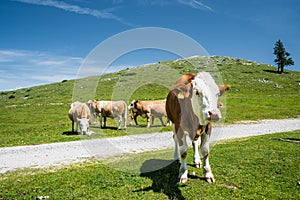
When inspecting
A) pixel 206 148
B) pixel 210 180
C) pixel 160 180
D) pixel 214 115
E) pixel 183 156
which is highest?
pixel 214 115

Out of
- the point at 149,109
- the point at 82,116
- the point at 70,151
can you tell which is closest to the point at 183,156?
the point at 70,151

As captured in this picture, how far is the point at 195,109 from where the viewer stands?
6.30 metres

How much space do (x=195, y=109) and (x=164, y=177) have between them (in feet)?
10.4

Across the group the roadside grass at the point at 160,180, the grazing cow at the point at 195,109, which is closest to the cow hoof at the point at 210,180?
the grazing cow at the point at 195,109

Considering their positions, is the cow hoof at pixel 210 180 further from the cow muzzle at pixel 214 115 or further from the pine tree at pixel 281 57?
the pine tree at pixel 281 57

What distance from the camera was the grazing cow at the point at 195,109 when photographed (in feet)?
19.2

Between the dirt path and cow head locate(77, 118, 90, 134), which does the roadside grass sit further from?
cow head locate(77, 118, 90, 134)

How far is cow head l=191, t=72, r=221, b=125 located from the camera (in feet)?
19.0

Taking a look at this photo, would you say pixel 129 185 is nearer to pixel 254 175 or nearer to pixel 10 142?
pixel 254 175

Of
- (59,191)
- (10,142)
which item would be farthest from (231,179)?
(10,142)

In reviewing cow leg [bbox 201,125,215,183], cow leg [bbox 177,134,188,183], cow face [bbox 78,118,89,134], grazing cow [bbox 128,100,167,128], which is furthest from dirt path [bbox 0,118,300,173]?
grazing cow [bbox 128,100,167,128]

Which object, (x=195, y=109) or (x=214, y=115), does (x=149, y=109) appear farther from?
(x=214, y=115)

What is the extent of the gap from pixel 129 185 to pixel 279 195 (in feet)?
14.6

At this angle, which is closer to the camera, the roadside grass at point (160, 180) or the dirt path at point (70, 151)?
the roadside grass at point (160, 180)
